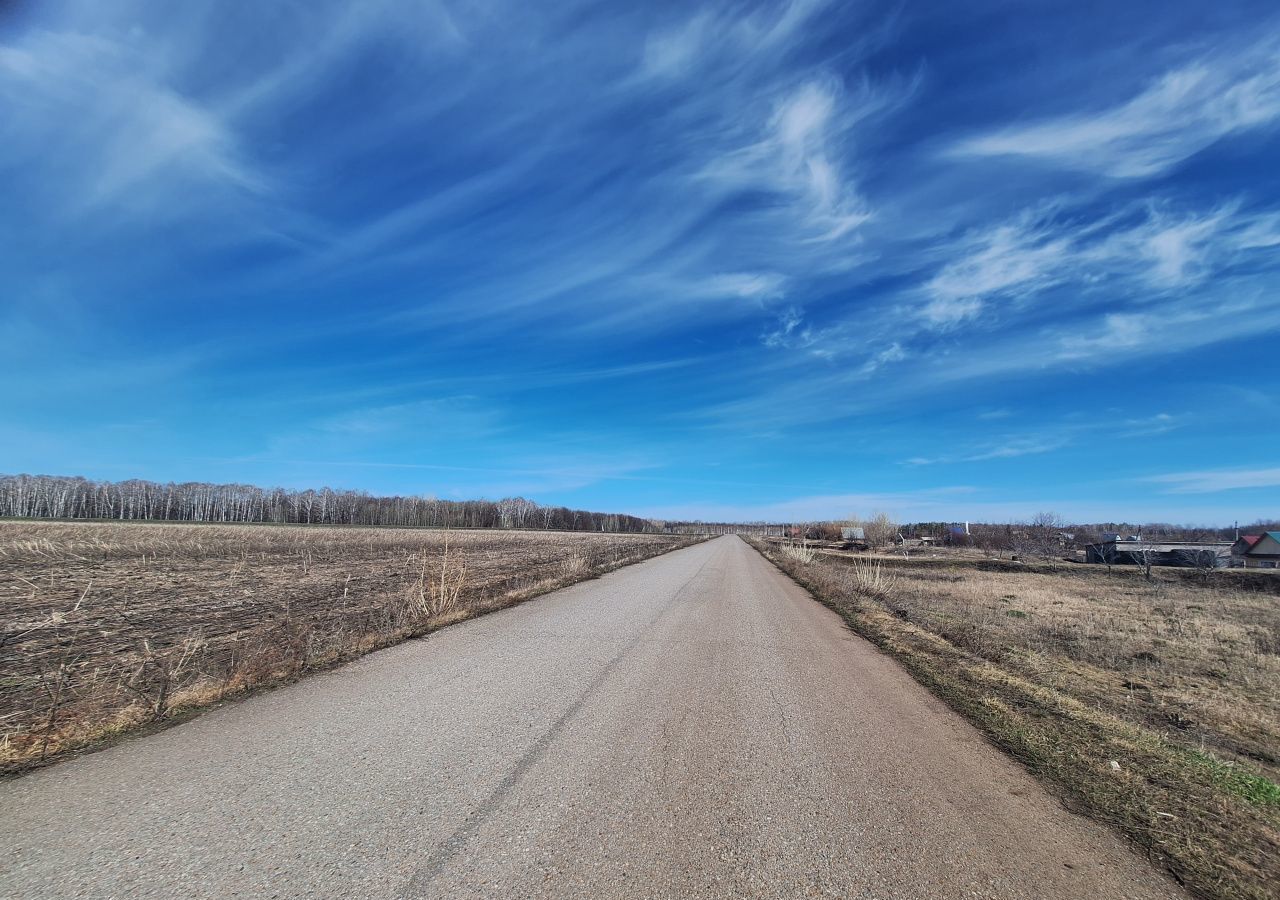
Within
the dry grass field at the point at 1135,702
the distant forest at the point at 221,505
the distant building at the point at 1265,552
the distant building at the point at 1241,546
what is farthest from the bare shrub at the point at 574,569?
the distant forest at the point at 221,505

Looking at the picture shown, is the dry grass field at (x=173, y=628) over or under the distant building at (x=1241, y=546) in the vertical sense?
over

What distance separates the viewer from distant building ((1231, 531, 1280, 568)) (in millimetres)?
59844

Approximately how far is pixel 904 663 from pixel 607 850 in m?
8.12

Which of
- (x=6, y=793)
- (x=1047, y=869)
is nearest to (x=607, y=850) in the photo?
(x=1047, y=869)

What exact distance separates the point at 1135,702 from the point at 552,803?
9.44 meters

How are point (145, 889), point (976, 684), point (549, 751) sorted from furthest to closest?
1. point (976, 684)
2. point (549, 751)
3. point (145, 889)

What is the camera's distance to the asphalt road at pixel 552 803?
11.0 feet

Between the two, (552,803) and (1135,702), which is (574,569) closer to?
(1135,702)

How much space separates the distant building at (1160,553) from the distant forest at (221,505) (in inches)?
4564

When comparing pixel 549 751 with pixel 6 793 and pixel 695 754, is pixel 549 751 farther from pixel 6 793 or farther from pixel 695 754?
pixel 6 793

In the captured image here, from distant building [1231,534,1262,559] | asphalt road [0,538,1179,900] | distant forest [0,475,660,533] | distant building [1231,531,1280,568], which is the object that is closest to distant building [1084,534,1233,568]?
distant building [1231,531,1280,568]

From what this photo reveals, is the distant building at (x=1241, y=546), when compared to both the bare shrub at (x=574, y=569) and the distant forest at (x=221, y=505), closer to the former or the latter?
the bare shrub at (x=574, y=569)

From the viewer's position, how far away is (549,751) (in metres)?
5.25

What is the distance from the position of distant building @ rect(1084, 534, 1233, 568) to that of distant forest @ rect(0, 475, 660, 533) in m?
116
